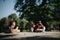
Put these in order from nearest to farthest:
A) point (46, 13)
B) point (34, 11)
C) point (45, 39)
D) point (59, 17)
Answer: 1. point (45, 39)
2. point (34, 11)
3. point (46, 13)
4. point (59, 17)

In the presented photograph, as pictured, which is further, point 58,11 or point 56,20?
point 56,20

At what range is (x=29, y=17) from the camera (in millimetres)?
28266

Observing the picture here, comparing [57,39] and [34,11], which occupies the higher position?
[34,11]

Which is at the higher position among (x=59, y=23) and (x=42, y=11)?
(x=42, y=11)

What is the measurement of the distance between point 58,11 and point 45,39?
16991mm

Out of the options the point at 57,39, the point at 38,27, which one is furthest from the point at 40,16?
the point at 57,39

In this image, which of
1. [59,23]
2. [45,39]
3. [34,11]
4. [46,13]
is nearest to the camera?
[45,39]

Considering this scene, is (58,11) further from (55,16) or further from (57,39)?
(57,39)

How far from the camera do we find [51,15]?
28.2m

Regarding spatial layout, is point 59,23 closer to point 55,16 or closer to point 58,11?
point 55,16

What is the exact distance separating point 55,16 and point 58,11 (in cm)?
353

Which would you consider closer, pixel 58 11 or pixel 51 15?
pixel 58 11

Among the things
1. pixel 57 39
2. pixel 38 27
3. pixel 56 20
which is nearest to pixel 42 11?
pixel 56 20

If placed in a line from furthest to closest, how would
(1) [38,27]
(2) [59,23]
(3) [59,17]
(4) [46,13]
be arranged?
(2) [59,23] < (3) [59,17] < (4) [46,13] < (1) [38,27]
